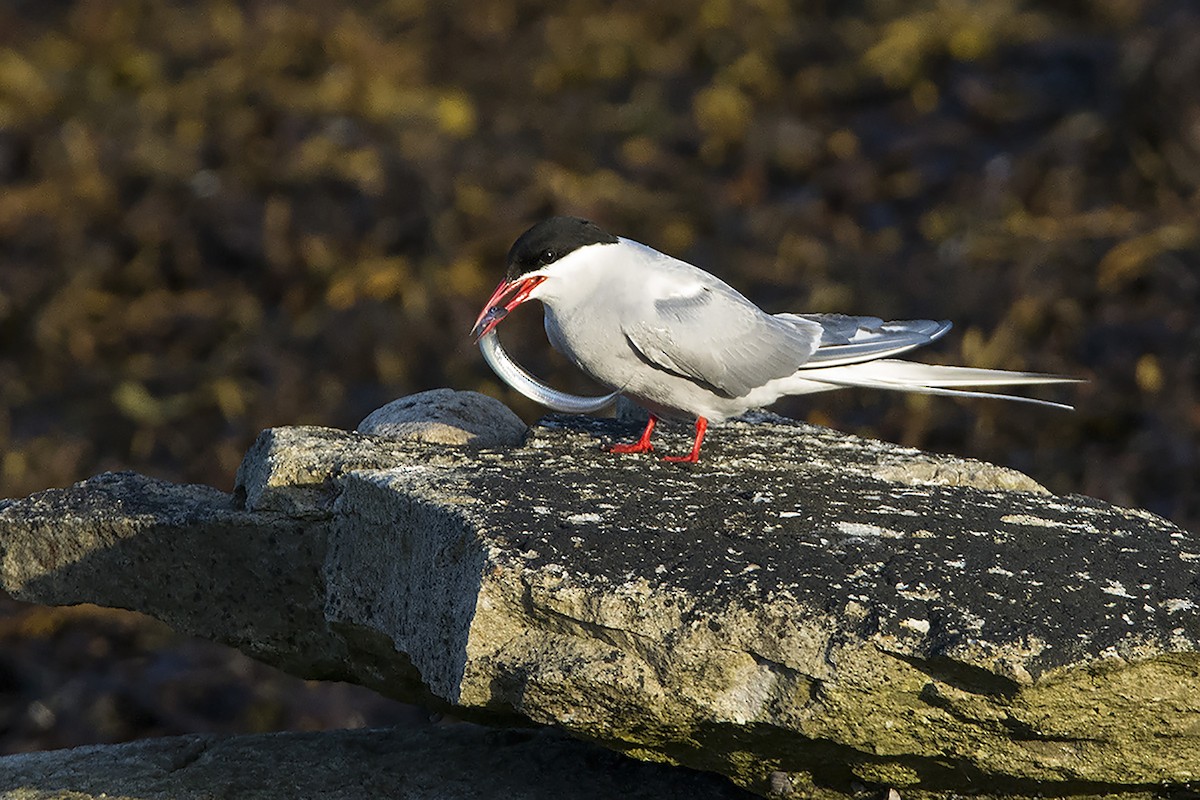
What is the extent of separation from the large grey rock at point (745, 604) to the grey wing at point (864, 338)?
22.0 inches

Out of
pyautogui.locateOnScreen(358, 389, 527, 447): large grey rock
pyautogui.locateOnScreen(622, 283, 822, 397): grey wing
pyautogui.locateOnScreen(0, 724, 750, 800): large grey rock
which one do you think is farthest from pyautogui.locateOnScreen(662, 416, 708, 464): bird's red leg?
pyautogui.locateOnScreen(0, 724, 750, 800): large grey rock

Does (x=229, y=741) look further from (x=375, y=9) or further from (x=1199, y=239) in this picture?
(x=375, y=9)

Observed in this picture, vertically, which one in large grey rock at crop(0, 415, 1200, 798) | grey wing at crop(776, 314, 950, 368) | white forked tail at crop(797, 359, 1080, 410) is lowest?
large grey rock at crop(0, 415, 1200, 798)

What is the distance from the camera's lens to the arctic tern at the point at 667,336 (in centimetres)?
451

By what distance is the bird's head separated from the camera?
454cm

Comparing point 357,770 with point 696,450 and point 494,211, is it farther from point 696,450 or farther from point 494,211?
point 494,211

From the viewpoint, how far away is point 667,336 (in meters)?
4.48

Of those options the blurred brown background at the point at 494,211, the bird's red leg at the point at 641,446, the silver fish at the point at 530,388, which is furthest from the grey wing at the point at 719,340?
the blurred brown background at the point at 494,211

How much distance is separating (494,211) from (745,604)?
5.62 m

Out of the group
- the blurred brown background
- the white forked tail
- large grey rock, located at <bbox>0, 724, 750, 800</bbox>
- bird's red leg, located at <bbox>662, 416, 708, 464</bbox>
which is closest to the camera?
large grey rock, located at <bbox>0, 724, 750, 800</bbox>

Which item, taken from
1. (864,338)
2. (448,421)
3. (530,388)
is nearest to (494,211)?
(530,388)

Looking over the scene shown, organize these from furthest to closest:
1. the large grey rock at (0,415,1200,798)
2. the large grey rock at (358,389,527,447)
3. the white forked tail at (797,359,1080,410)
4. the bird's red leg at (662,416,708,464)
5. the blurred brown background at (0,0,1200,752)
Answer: the blurred brown background at (0,0,1200,752)
the white forked tail at (797,359,1080,410)
the large grey rock at (358,389,527,447)
the bird's red leg at (662,416,708,464)
the large grey rock at (0,415,1200,798)

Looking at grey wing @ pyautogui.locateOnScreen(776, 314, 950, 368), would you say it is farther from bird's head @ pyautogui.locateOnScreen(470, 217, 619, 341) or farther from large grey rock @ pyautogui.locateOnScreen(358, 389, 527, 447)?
large grey rock @ pyautogui.locateOnScreen(358, 389, 527, 447)

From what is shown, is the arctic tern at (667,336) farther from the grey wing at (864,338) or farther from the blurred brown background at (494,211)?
the blurred brown background at (494,211)
